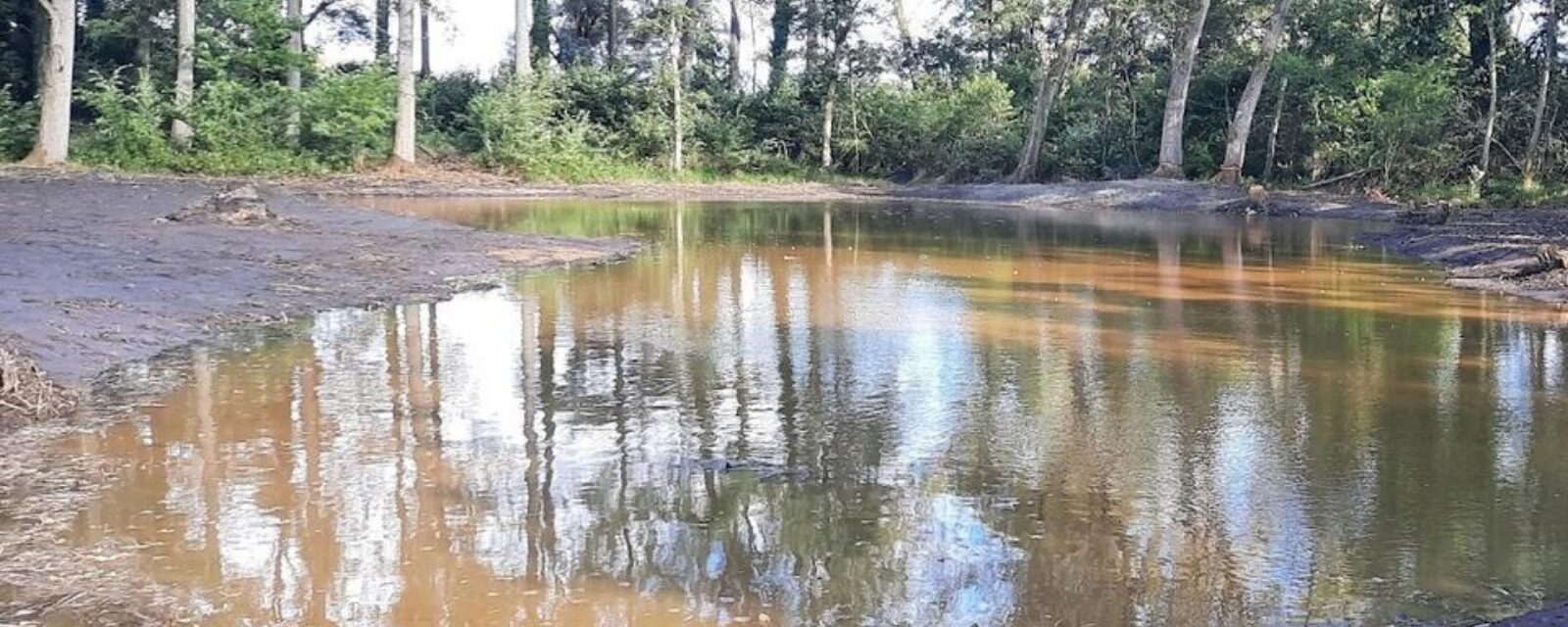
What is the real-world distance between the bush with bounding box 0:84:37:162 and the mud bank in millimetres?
8685

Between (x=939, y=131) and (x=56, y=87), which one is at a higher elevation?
(x=939, y=131)

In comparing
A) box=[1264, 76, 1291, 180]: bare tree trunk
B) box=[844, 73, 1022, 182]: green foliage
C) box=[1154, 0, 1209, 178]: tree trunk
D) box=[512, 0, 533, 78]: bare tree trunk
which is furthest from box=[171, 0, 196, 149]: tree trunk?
box=[1264, 76, 1291, 180]: bare tree trunk

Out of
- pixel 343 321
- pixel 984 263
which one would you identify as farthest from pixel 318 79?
pixel 343 321

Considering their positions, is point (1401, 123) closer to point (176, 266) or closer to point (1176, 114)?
point (1176, 114)

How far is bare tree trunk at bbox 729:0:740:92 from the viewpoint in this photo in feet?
144

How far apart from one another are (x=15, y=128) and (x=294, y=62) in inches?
250

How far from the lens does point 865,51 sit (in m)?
42.7

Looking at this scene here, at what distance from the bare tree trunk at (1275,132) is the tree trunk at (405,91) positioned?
2103cm

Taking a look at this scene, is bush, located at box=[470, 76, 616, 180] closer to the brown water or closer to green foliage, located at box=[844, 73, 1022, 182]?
green foliage, located at box=[844, 73, 1022, 182]

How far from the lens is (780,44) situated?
46.9 m

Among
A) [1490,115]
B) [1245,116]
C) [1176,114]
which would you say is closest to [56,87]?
[1176,114]

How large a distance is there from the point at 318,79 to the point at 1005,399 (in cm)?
2848

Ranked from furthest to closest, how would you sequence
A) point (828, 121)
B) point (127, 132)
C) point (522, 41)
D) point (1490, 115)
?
1. point (828, 121)
2. point (522, 41)
3. point (1490, 115)
4. point (127, 132)

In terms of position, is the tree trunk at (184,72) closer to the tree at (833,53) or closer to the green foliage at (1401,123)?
the tree at (833,53)
